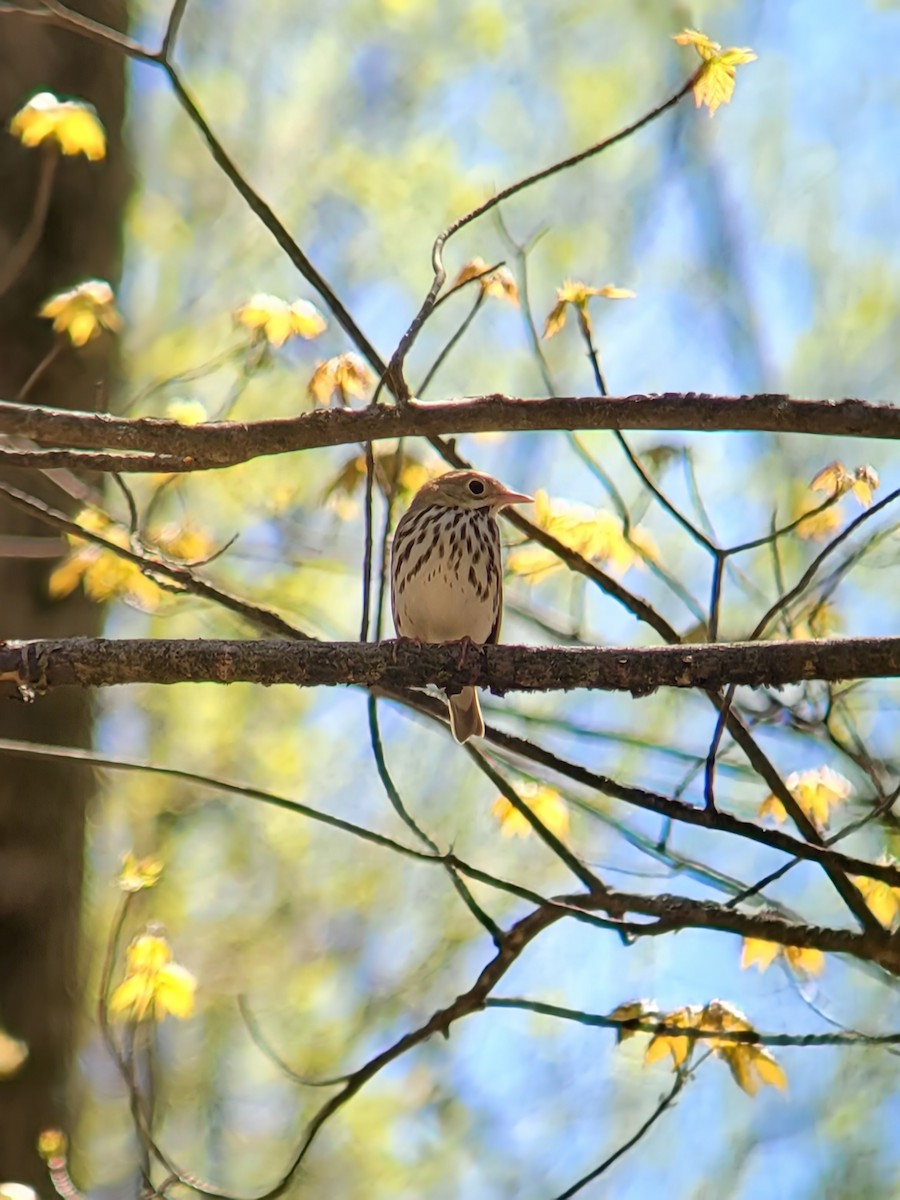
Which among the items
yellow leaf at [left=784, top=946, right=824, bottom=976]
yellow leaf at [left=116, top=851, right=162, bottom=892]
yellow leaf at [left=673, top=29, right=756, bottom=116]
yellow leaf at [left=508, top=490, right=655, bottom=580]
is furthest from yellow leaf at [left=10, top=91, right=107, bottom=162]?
yellow leaf at [left=784, top=946, right=824, bottom=976]

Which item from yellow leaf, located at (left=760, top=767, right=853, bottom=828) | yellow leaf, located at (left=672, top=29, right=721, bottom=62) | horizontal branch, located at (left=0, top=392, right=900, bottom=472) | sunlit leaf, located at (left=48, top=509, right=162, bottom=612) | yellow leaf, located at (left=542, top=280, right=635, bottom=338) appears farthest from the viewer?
sunlit leaf, located at (left=48, top=509, right=162, bottom=612)

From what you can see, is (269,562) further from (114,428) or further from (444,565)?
(114,428)

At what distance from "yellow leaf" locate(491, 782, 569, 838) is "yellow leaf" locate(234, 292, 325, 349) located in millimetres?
1820

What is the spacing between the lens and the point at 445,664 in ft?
9.11

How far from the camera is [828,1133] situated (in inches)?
257

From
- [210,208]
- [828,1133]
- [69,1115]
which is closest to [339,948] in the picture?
[69,1115]

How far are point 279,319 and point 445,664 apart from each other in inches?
73.8

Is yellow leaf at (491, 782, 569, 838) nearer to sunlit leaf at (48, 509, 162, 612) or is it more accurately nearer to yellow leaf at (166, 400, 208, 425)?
sunlit leaf at (48, 509, 162, 612)

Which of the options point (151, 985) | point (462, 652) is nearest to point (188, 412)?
point (151, 985)

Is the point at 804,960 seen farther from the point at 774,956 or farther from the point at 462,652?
the point at 462,652

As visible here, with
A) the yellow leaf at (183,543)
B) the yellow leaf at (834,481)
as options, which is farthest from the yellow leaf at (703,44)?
the yellow leaf at (183,543)

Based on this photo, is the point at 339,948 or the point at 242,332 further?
the point at 339,948

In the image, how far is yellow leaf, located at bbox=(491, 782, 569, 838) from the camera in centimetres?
433

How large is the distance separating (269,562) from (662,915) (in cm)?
299
